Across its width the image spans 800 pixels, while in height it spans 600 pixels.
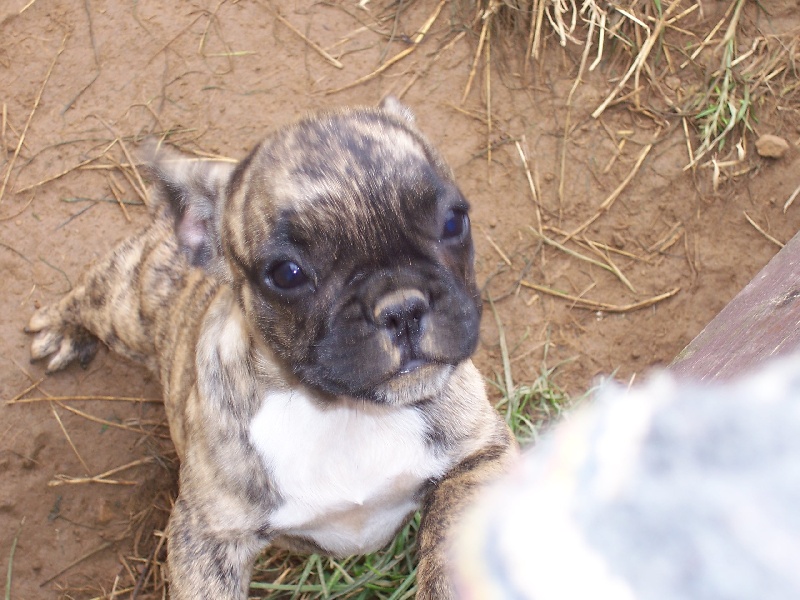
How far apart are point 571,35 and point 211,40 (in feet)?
7.79

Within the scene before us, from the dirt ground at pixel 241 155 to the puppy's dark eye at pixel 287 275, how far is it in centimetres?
222

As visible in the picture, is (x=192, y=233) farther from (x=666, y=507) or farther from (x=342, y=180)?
(x=666, y=507)

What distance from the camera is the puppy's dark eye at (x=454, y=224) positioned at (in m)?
2.30

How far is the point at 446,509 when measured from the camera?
2.54 m

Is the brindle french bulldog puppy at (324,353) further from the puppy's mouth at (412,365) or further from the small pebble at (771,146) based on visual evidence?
the small pebble at (771,146)

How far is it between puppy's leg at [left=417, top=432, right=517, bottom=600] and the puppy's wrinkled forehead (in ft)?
3.06

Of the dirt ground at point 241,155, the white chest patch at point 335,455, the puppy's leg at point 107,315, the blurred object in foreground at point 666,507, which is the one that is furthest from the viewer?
the dirt ground at point 241,155

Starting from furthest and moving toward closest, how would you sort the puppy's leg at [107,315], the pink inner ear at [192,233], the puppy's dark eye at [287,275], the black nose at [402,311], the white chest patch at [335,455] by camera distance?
the puppy's leg at [107,315], the pink inner ear at [192,233], the white chest patch at [335,455], the puppy's dark eye at [287,275], the black nose at [402,311]

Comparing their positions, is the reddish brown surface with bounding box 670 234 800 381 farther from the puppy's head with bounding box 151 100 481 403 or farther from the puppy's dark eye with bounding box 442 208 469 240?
the puppy's dark eye with bounding box 442 208 469 240

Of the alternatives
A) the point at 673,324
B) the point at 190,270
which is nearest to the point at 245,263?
the point at 190,270

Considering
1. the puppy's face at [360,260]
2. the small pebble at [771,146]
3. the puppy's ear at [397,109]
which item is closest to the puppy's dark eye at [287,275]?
the puppy's face at [360,260]

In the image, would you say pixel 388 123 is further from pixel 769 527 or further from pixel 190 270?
pixel 769 527

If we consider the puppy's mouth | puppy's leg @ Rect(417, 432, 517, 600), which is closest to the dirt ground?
puppy's leg @ Rect(417, 432, 517, 600)

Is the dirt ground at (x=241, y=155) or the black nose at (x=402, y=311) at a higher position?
the black nose at (x=402, y=311)
